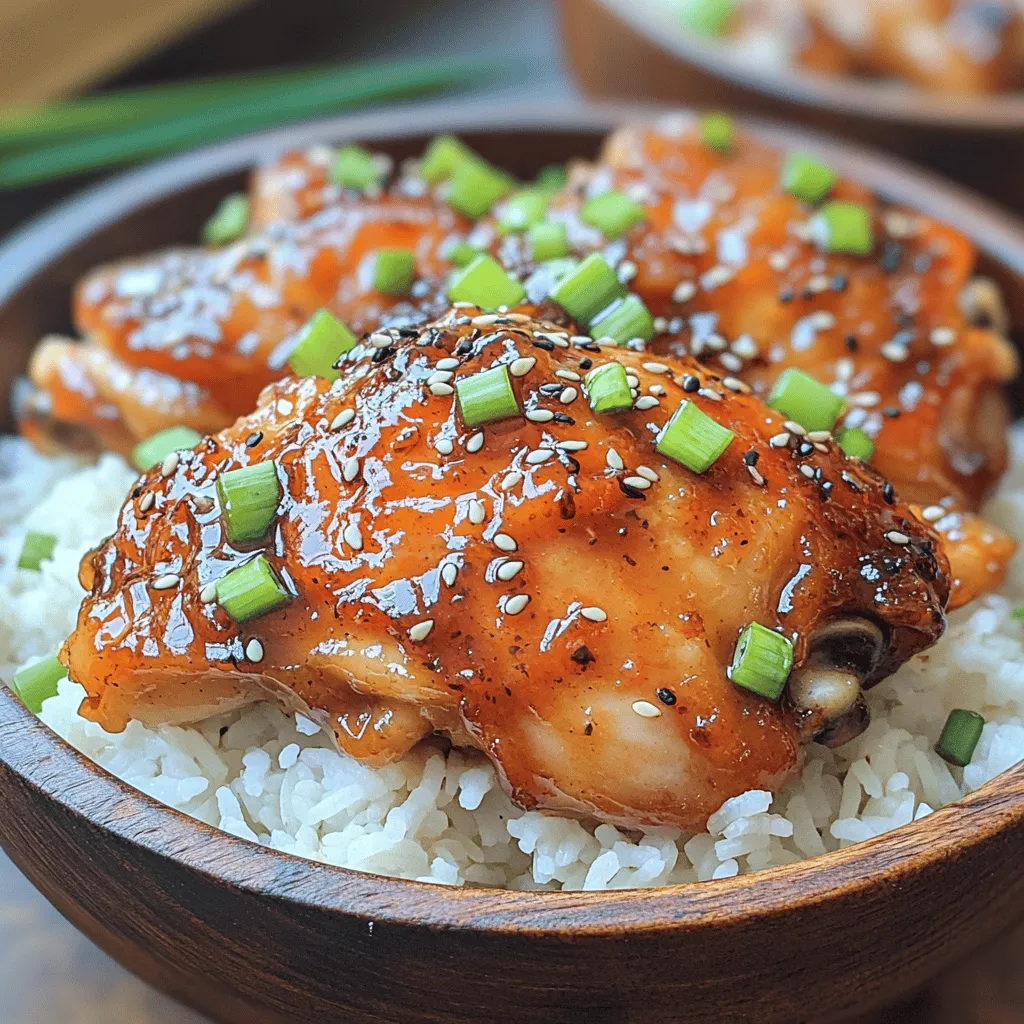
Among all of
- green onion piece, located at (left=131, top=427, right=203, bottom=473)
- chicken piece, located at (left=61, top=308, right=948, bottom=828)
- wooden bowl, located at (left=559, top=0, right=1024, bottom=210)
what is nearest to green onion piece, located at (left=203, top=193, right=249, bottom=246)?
green onion piece, located at (left=131, top=427, right=203, bottom=473)

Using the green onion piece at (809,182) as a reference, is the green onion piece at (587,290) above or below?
above

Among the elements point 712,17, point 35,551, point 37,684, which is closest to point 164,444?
point 35,551

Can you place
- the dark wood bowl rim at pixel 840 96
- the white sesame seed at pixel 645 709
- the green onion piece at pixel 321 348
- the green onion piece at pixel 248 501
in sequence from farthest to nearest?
the dark wood bowl rim at pixel 840 96, the green onion piece at pixel 321 348, the green onion piece at pixel 248 501, the white sesame seed at pixel 645 709

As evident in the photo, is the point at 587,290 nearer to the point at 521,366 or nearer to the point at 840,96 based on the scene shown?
the point at 521,366

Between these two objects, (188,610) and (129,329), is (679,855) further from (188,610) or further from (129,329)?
(129,329)

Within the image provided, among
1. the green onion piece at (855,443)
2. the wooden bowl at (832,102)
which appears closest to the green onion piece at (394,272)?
the green onion piece at (855,443)

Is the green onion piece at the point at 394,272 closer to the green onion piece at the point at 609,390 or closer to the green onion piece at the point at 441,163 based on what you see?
the green onion piece at the point at 441,163
